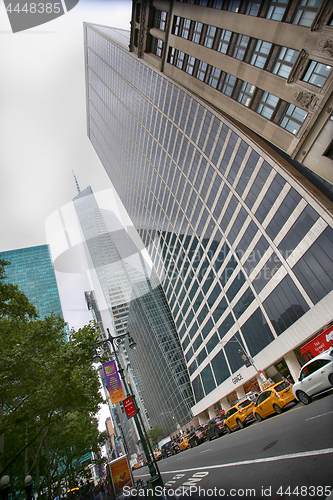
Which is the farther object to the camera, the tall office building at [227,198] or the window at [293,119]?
the tall office building at [227,198]

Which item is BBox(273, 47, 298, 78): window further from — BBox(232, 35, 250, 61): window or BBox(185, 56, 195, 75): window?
BBox(185, 56, 195, 75): window

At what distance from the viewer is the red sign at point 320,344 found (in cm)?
1880

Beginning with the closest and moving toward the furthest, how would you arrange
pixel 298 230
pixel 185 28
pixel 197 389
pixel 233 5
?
pixel 233 5 → pixel 298 230 → pixel 185 28 → pixel 197 389

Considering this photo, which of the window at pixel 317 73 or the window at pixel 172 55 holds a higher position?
the window at pixel 172 55

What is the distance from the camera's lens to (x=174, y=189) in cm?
6197

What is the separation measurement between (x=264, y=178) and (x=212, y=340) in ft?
110

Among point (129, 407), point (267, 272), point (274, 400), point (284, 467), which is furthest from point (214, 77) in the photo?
point (284, 467)

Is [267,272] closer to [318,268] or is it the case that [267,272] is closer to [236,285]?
[318,268]

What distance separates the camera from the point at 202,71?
32.0 m

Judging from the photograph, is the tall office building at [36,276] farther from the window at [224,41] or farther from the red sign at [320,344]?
the window at [224,41]

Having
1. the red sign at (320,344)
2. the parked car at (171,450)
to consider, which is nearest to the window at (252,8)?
the red sign at (320,344)

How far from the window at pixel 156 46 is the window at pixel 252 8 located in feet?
62.9

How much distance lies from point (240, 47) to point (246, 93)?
13.0 feet

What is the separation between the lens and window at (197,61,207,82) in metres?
31.5
